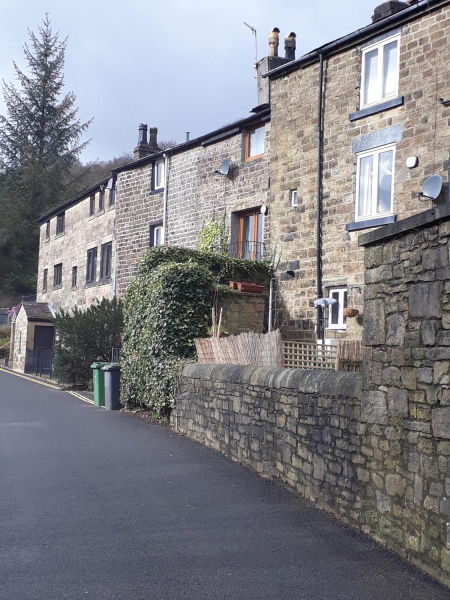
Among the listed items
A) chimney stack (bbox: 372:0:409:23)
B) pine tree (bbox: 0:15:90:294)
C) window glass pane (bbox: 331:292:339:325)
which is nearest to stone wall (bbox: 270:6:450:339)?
window glass pane (bbox: 331:292:339:325)

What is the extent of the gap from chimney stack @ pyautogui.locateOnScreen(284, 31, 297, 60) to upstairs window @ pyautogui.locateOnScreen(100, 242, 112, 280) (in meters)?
11.1

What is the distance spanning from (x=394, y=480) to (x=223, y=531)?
5.44ft

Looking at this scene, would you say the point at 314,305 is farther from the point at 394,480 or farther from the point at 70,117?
the point at 70,117

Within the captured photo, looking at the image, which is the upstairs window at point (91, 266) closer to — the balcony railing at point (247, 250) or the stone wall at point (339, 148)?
the balcony railing at point (247, 250)

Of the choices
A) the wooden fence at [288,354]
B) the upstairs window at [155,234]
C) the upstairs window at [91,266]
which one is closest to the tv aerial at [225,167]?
the upstairs window at [155,234]

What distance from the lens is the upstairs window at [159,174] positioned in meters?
25.1

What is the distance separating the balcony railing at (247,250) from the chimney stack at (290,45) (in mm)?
5978

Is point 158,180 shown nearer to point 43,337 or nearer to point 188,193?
point 188,193

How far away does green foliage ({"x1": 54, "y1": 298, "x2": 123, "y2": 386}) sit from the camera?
22.4m

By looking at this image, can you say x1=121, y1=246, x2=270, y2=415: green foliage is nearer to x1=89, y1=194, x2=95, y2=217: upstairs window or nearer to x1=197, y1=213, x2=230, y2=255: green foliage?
x1=197, y1=213, x2=230, y2=255: green foliage

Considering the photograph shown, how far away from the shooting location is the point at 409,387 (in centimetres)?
594

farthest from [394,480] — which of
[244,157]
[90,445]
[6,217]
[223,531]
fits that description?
[6,217]

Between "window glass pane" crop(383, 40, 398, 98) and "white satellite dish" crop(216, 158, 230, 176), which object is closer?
"window glass pane" crop(383, 40, 398, 98)

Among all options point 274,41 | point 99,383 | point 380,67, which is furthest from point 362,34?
point 99,383
